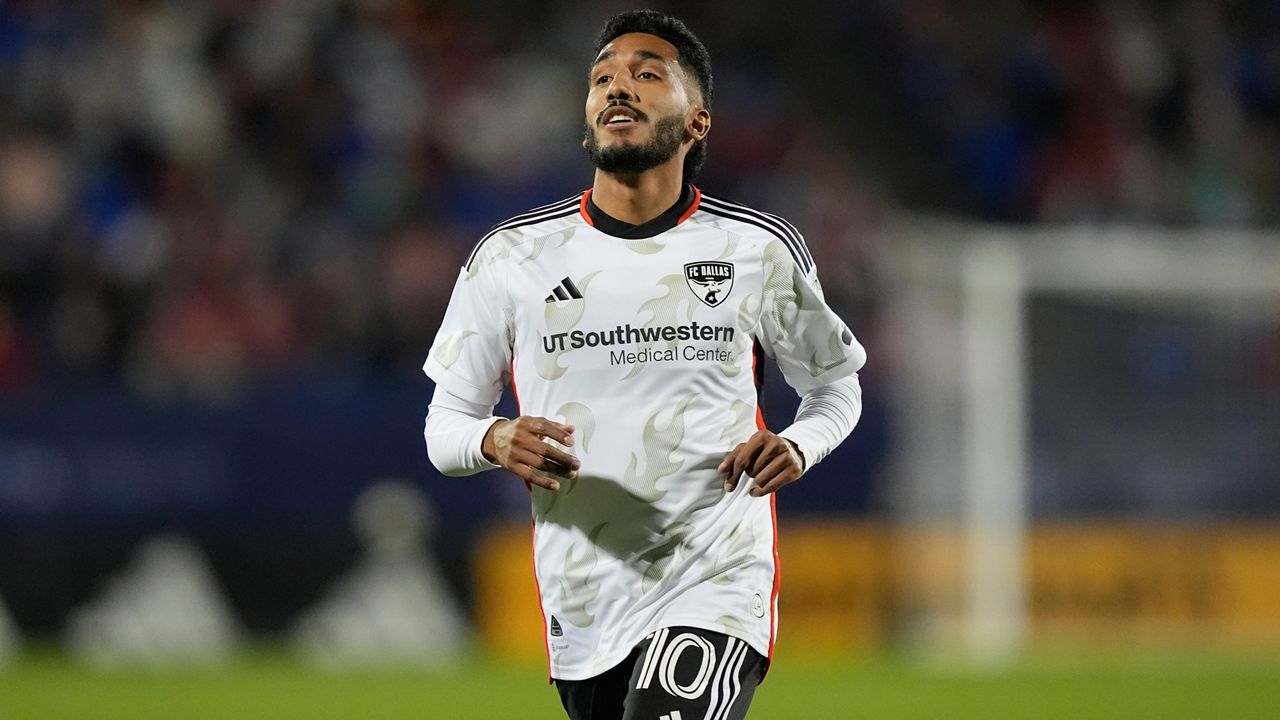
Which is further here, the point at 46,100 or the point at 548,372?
the point at 46,100

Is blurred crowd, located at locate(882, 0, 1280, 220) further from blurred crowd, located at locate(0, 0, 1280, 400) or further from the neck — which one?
the neck

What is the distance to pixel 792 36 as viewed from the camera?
1814 cm

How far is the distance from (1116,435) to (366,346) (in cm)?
502

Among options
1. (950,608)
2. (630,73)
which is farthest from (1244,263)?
(630,73)

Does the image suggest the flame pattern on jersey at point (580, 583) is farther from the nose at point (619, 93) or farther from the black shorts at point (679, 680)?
the nose at point (619, 93)

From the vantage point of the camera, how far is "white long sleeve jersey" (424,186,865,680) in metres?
4.57

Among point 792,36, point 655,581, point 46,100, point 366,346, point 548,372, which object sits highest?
point 792,36

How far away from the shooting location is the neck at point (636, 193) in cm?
474

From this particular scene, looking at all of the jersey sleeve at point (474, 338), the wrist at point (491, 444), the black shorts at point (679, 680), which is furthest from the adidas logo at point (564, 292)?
the black shorts at point (679, 680)

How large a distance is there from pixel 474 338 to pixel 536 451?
1.78ft

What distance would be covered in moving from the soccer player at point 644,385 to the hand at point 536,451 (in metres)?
0.08

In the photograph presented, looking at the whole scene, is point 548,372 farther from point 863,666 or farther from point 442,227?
point 442,227

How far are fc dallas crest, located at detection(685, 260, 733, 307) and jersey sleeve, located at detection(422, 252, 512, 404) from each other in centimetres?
45

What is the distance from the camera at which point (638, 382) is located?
459cm
